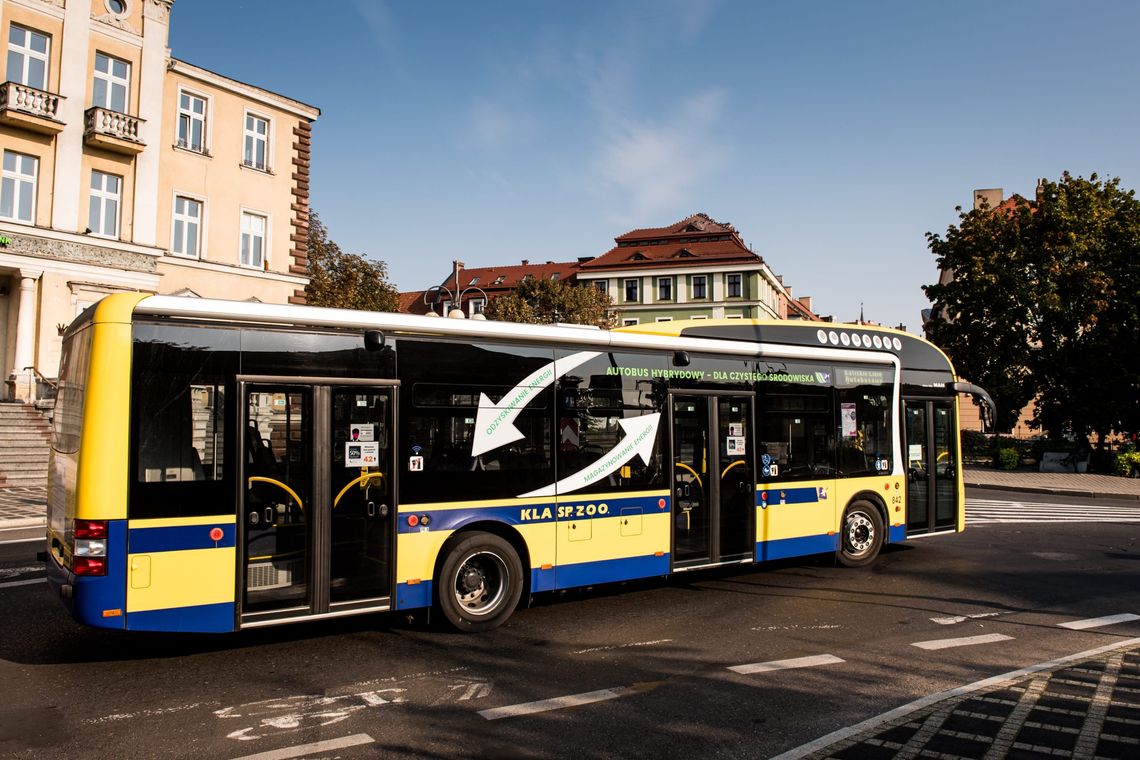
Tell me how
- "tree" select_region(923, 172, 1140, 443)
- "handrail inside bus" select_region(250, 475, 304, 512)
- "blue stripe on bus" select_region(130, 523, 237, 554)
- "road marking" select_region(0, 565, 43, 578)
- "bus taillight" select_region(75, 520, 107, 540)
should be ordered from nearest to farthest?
"bus taillight" select_region(75, 520, 107, 540)
"blue stripe on bus" select_region(130, 523, 237, 554)
"handrail inside bus" select_region(250, 475, 304, 512)
"road marking" select_region(0, 565, 43, 578)
"tree" select_region(923, 172, 1140, 443)

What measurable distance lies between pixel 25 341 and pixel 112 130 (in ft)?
21.8

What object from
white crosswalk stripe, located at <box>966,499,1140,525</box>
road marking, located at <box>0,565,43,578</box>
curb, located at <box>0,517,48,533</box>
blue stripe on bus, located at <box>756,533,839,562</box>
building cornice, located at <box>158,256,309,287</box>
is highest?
building cornice, located at <box>158,256,309,287</box>

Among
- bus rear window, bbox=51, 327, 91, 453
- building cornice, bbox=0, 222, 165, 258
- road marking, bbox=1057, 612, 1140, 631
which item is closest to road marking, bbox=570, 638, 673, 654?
road marking, bbox=1057, 612, 1140, 631

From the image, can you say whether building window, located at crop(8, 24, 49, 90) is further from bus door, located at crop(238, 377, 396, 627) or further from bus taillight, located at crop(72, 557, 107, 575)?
bus taillight, located at crop(72, 557, 107, 575)

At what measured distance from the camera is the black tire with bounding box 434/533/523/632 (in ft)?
25.1

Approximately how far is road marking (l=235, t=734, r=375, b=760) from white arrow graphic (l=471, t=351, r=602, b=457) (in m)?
3.18

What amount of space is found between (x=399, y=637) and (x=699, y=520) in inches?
144

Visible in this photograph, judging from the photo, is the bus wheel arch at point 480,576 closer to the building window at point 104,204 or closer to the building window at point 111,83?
the building window at point 104,204

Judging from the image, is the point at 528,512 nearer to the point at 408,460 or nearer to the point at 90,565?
the point at 408,460

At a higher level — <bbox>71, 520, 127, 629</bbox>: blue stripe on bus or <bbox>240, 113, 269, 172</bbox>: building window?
<bbox>240, 113, 269, 172</bbox>: building window

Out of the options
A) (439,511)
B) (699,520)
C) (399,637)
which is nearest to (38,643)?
(399,637)

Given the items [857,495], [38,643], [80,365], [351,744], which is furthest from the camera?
[857,495]

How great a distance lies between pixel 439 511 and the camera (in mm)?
7605

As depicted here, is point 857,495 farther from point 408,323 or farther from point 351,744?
point 351,744
